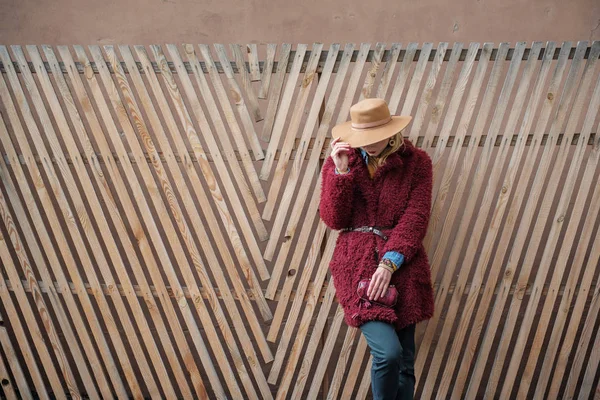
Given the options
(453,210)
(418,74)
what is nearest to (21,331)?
(453,210)

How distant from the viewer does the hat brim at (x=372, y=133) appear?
9.20ft

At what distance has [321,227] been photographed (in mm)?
3426

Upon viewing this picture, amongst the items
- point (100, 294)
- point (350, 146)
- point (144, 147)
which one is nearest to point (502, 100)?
point (350, 146)

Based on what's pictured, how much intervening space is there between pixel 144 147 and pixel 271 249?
1018 mm

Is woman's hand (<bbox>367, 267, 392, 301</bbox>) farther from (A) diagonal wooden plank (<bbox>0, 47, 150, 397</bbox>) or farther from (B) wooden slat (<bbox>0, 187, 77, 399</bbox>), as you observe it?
(B) wooden slat (<bbox>0, 187, 77, 399</bbox>)

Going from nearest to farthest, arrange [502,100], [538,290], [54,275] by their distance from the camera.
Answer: [502,100] < [538,290] < [54,275]

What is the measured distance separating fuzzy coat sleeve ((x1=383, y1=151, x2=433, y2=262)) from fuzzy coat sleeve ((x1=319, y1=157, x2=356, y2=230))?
25 centimetres

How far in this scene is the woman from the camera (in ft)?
9.25

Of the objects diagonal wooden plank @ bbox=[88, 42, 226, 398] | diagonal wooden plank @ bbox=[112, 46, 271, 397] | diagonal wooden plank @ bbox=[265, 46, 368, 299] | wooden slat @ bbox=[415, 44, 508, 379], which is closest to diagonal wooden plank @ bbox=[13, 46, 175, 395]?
diagonal wooden plank @ bbox=[88, 42, 226, 398]

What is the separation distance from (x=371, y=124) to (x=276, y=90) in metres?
0.72

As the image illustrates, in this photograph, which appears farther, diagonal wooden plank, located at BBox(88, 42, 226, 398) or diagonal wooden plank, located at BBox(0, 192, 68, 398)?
diagonal wooden plank, located at BBox(0, 192, 68, 398)

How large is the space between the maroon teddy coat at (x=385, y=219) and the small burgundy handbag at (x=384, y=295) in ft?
0.09

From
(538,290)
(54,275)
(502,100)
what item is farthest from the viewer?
(54,275)

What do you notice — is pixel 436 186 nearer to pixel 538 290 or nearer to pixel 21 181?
pixel 538 290
